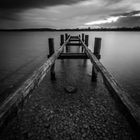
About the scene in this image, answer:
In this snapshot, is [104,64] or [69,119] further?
[104,64]

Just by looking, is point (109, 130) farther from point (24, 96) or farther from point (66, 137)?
point (24, 96)

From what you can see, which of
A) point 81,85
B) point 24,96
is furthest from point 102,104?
point 24,96

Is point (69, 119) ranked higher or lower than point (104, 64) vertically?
higher

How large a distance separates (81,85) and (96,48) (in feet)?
5.78

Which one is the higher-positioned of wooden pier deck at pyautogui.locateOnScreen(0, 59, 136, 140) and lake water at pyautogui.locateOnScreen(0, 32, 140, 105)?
wooden pier deck at pyautogui.locateOnScreen(0, 59, 136, 140)

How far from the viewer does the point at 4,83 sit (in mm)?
5496

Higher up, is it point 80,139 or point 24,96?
point 24,96

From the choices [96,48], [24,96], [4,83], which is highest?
[96,48]

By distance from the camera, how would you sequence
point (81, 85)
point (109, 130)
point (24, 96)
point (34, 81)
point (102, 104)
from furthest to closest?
point (81, 85)
point (102, 104)
point (109, 130)
point (34, 81)
point (24, 96)

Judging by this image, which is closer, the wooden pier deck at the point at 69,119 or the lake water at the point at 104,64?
the wooden pier deck at the point at 69,119

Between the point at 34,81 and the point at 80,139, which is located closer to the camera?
the point at 34,81

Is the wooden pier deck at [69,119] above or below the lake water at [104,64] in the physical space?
above

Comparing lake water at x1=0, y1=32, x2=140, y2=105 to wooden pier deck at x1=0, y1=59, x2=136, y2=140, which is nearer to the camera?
wooden pier deck at x1=0, y1=59, x2=136, y2=140

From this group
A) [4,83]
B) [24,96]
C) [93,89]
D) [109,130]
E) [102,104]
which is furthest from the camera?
[4,83]
